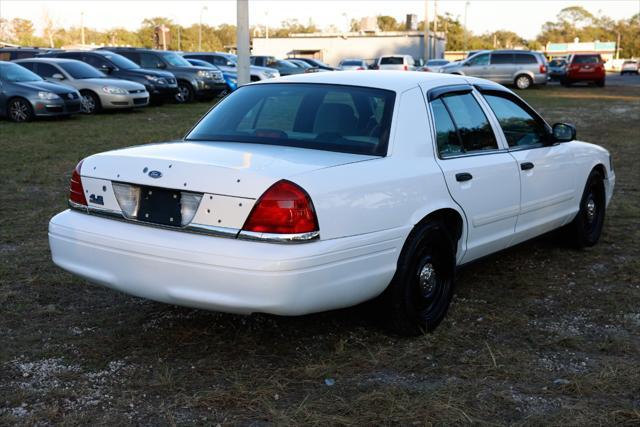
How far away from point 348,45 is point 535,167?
2656 inches

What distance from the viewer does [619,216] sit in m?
7.78

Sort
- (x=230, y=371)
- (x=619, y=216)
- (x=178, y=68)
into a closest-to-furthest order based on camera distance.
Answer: (x=230, y=371) → (x=619, y=216) → (x=178, y=68)

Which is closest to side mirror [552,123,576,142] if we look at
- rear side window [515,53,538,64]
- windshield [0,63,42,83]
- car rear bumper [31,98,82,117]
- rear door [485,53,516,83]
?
car rear bumper [31,98,82,117]

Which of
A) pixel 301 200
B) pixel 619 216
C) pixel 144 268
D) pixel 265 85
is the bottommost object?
A: pixel 619 216

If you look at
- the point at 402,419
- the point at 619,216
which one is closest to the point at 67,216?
the point at 402,419

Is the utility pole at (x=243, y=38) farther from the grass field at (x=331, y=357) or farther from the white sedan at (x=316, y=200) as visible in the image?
the white sedan at (x=316, y=200)

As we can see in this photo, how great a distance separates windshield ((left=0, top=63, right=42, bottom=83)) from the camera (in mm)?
16422

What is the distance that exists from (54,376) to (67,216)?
88 cm

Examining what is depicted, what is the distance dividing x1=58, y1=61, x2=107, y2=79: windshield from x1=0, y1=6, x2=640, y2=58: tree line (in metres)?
79.0

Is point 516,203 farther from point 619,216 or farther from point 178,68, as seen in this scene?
point 178,68

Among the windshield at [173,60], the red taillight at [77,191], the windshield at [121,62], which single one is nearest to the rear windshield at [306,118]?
the red taillight at [77,191]

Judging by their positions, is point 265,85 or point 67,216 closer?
point 67,216

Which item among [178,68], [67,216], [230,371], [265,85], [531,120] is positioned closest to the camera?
[230,371]

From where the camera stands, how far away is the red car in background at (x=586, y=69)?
38.7 metres
